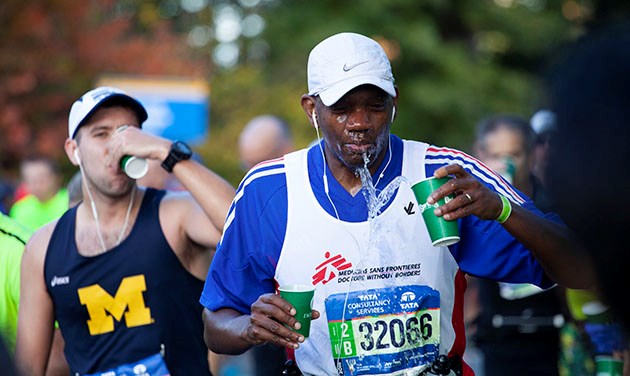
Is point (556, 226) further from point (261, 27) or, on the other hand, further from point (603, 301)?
point (261, 27)

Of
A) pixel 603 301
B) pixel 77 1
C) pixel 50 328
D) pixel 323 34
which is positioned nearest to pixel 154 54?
pixel 77 1

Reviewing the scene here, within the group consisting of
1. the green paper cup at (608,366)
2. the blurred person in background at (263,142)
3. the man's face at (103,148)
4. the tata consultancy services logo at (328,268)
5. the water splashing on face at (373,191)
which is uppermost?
the blurred person in background at (263,142)

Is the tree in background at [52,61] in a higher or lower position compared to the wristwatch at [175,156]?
higher

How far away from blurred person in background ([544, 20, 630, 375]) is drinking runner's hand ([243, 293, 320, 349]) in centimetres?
185

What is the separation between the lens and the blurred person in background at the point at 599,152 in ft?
5.84

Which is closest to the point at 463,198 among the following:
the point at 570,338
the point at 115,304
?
the point at 115,304

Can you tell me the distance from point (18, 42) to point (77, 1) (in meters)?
1.46

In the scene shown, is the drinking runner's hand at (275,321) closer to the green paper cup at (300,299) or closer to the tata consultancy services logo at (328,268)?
the green paper cup at (300,299)

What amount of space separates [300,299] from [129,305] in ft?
6.26

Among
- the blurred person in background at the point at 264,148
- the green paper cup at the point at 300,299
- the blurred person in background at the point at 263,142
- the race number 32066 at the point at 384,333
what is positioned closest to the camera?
the green paper cup at the point at 300,299

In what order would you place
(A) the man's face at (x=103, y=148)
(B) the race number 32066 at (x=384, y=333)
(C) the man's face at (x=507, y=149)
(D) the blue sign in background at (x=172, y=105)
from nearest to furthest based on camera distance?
(B) the race number 32066 at (x=384, y=333), (A) the man's face at (x=103, y=148), (C) the man's face at (x=507, y=149), (D) the blue sign in background at (x=172, y=105)

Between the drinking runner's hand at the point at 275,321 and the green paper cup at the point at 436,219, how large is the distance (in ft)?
1.85

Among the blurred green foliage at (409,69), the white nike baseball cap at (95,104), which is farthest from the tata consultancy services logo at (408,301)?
the blurred green foliage at (409,69)

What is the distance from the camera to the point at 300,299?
3.63m
